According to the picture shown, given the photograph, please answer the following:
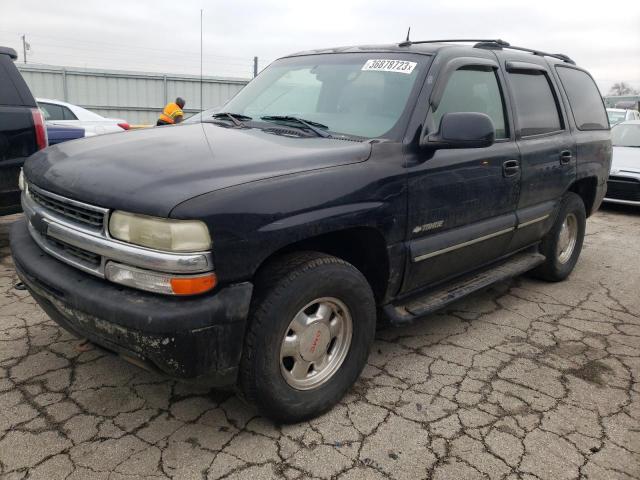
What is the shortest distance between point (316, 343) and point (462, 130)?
4.42 feet

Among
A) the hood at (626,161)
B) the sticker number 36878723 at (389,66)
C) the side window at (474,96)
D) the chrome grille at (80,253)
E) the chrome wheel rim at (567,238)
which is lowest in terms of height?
the chrome wheel rim at (567,238)

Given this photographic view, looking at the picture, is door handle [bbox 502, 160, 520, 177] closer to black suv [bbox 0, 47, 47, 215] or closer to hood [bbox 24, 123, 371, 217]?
hood [bbox 24, 123, 371, 217]

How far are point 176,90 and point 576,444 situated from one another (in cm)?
1659

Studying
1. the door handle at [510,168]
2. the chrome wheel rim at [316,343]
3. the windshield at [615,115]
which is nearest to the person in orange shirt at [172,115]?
the door handle at [510,168]

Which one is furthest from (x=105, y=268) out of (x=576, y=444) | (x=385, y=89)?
(x=576, y=444)

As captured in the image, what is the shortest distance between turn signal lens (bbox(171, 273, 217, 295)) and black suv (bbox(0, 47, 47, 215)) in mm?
3348

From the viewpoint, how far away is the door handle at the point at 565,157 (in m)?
4.21

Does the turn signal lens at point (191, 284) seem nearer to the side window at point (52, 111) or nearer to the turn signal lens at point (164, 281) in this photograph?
the turn signal lens at point (164, 281)

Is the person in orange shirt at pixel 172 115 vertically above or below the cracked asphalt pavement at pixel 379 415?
above

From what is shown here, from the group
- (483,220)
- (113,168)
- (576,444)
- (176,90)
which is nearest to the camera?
(113,168)

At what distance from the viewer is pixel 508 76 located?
379 cm

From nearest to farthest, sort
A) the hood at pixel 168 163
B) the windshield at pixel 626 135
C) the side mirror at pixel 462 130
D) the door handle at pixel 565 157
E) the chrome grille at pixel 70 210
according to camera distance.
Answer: the hood at pixel 168 163 < the chrome grille at pixel 70 210 < the side mirror at pixel 462 130 < the door handle at pixel 565 157 < the windshield at pixel 626 135

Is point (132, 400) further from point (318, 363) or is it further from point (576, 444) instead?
point (576, 444)

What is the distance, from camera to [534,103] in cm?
404
